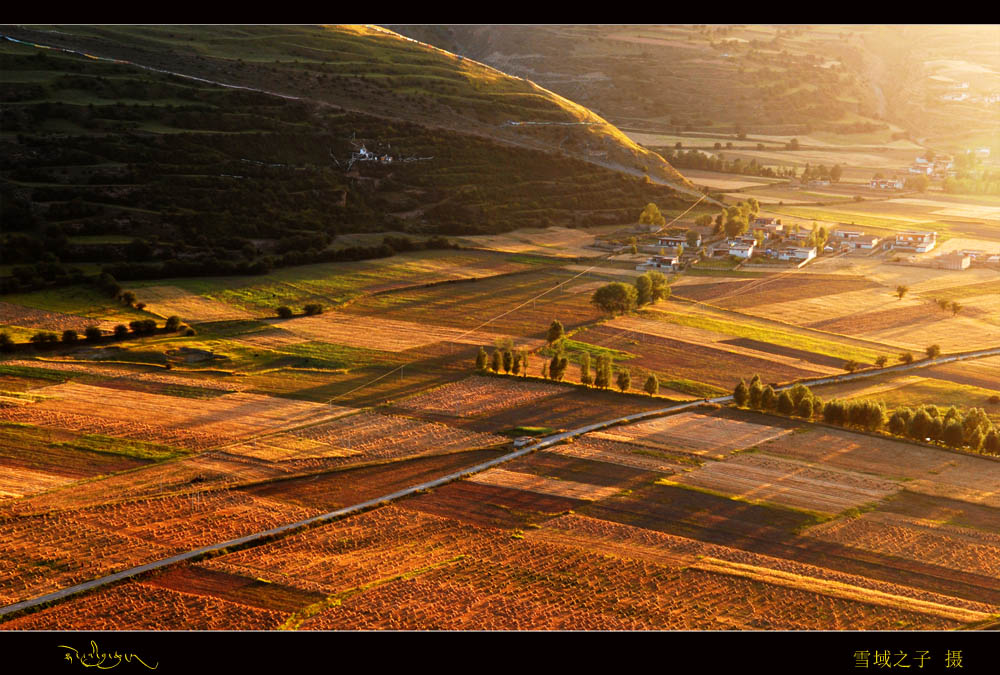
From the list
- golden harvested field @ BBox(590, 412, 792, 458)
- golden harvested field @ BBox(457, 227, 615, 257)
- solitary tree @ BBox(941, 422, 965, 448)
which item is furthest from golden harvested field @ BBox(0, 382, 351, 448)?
golden harvested field @ BBox(457, 227, 615, 257)

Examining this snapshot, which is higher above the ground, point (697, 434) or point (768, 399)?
point (768, 399)

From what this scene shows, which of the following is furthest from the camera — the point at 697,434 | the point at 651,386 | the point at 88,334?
the point at 88,334

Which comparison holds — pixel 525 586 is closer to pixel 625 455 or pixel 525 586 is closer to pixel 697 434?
pixel 625 455

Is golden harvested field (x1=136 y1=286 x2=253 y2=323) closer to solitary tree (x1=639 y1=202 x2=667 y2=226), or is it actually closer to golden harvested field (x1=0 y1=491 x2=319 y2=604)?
golden harvested field (x1=0 y1=491 x2=319 y2=604)

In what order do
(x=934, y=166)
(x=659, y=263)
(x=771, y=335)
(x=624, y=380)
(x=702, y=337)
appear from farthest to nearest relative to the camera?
(x=934, y=166) < (x=659, y=263) < (x=771, y=335) < (x=702, y=337) < (x=624, y=380)

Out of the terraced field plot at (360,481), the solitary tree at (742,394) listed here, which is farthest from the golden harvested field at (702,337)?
the terraced field plot at (360,481)

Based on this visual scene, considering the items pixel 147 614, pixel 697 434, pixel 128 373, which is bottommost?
pixel 147 614

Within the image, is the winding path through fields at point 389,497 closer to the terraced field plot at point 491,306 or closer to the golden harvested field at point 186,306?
the terraced field plot at point 491,306

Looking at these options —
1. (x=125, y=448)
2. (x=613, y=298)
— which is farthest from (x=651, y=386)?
(x=125, y=448)

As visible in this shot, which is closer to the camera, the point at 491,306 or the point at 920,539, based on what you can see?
the point at 920,539
